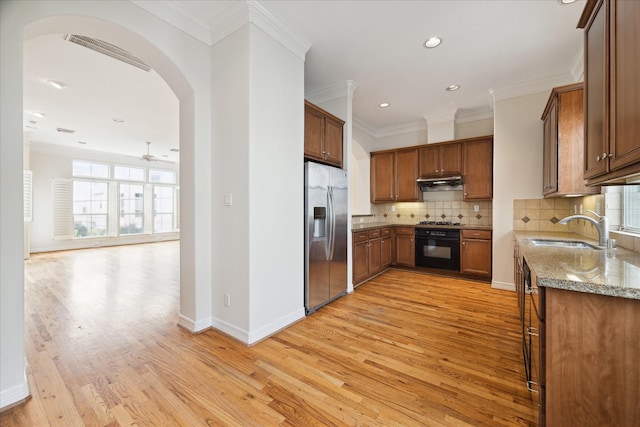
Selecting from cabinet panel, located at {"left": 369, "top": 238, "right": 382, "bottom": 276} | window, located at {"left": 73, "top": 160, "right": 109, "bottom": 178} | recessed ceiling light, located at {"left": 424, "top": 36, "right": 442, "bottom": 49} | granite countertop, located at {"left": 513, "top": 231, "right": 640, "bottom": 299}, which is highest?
recessed ceiling light, located at {"left": 424, "top": 36, "right": 442, "bottom": 49}

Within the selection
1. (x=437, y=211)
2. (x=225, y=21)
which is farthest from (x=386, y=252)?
(x=225, y=21)

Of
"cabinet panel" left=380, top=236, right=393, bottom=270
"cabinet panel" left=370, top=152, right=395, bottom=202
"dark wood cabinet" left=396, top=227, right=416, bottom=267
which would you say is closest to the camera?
"cabinet panel" left=380, top=236, right=393, bottom=270

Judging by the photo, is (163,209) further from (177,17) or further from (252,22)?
(252,22)

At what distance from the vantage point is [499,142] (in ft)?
13.1

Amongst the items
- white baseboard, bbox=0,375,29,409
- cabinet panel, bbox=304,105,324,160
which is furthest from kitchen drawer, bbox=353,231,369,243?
white baseboard, bbox=0,375,29,409

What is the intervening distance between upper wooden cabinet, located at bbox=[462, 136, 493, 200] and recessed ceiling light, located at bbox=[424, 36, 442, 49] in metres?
2.22

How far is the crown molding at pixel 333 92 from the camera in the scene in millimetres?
3826

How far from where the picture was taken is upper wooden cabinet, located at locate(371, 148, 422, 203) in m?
5.27

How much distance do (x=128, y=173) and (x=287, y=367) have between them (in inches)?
380

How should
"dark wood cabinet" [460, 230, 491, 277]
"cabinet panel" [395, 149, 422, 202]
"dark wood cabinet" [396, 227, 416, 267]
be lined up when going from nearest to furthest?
"dark wood cabinet" [460, 230, 491, 277]
"dark wood cabinet" [396, 227, 416, 267]
"cabinet panel" [395, 149, 422, 202]

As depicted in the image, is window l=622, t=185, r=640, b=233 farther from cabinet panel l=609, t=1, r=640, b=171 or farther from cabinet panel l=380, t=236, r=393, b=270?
cabinet panel l=380, t=236, r=393, b=270

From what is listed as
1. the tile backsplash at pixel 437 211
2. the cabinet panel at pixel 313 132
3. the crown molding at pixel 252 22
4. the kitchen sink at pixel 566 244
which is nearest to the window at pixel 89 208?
the crown molding at pixel 252 22

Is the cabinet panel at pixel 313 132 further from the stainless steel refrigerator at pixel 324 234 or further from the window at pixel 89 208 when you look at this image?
the window at pixel 89 208

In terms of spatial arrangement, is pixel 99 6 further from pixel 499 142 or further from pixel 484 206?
pixel 484 206
